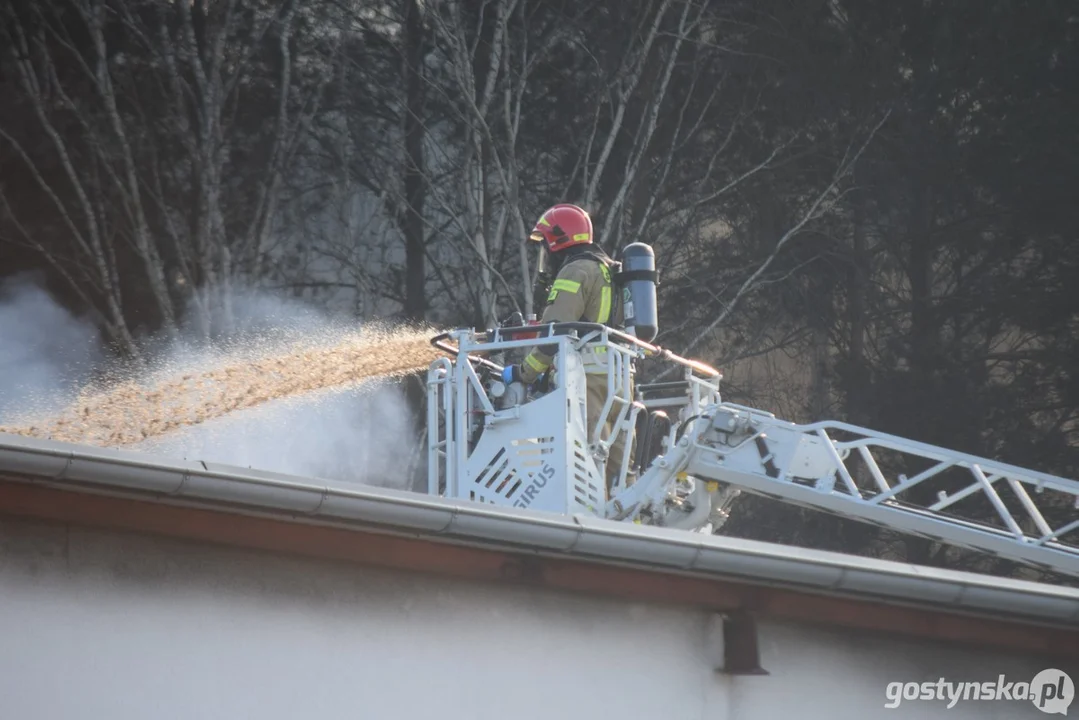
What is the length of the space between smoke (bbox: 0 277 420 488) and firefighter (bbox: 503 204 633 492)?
21.8 feet

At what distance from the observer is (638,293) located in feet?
32.9

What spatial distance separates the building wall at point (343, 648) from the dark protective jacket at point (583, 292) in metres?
3.54

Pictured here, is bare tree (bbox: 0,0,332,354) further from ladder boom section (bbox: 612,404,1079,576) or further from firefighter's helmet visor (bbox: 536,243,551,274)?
ladder boom section (bbox: 612,404,1079,576)

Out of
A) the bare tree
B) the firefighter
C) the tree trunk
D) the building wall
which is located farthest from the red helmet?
the tree trunk

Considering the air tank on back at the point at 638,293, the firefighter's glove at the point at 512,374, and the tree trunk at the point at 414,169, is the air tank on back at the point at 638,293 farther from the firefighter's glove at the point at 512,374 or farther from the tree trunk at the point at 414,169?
the tree trunk at the point at 414,169

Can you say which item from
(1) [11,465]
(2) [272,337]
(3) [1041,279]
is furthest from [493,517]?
(3) [1041,279]

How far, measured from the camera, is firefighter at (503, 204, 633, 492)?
9594mm

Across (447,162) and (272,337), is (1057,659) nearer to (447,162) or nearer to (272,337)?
(272,337)

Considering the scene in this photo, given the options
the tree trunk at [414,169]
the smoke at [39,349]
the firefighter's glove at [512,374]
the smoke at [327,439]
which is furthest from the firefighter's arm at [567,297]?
the tree trunk at [414,169]

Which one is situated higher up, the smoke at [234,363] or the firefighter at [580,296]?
the smoke at [234,363]

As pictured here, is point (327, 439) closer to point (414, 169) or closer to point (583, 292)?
point (414, 169)

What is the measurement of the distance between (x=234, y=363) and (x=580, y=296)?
8.85 metres

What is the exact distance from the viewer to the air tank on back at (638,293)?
10.0 metres

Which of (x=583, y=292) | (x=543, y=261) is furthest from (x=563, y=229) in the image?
(x=543, y=261)
